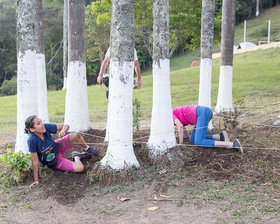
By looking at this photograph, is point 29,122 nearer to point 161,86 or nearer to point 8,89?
point 161,86

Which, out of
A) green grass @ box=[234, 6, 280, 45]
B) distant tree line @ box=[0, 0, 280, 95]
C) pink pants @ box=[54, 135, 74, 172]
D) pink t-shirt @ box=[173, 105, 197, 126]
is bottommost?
pink pants @ box=[54, 135, 74, 172]

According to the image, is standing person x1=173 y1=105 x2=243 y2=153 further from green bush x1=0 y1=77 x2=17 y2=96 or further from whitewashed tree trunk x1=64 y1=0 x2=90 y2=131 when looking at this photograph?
green bush x1=0 y1=77 x2=17 y2=96

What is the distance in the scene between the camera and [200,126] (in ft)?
17.2

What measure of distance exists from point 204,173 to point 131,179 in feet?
3.47

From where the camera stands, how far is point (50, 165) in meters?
4.75

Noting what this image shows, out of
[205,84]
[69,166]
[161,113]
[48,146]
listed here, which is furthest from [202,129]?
[48,146]

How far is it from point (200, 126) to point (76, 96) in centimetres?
262

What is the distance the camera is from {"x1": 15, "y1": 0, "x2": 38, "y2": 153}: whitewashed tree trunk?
477 centimetres

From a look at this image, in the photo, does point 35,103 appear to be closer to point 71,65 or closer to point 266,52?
point 71,65

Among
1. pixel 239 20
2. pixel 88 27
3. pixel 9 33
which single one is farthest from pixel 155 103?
Answer: pixel 239 20

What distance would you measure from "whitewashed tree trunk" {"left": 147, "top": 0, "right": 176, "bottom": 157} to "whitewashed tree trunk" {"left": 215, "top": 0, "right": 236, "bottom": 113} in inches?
142

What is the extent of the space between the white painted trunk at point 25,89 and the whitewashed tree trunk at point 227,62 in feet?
16.4

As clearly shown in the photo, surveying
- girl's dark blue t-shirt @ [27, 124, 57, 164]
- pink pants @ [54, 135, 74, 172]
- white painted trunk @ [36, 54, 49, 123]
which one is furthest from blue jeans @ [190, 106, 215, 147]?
white painted trunk @ [36, 54, 49, 123]

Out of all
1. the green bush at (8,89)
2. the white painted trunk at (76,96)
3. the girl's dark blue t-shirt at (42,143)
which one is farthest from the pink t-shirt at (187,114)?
the green bush at (8,89)
